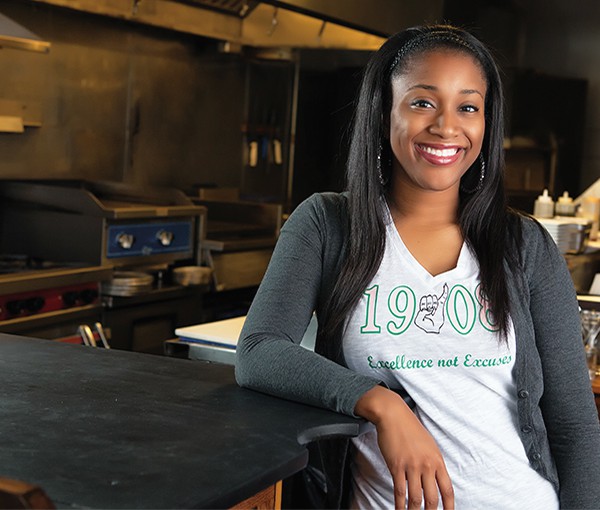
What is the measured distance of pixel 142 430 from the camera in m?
1.25

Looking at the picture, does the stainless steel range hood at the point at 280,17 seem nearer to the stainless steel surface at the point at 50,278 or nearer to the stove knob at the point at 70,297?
the stainless steel surface at the point at 50,278

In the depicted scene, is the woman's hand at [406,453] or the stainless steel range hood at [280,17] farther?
the stainless steel range hood at [280,17]

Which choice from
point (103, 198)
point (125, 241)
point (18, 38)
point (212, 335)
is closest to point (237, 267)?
point (103, 198)

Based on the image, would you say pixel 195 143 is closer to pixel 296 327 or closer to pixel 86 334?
pixel 86 334

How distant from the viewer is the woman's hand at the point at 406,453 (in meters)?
1.37

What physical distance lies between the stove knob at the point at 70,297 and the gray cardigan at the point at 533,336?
2.75 m

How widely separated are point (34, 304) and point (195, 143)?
231 centimetres

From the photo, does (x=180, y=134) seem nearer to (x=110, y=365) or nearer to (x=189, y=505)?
(x=110, y=365)

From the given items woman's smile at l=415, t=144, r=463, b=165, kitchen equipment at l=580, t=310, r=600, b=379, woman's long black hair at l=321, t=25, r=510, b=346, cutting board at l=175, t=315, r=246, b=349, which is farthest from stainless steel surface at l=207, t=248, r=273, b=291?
woman's smile at l=415, t=144, r=463, b=165

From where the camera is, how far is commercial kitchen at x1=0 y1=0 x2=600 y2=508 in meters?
4.40

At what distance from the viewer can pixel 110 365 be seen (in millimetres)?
1613

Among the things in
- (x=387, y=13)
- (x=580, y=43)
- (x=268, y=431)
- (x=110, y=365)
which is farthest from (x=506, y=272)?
(x=580, y=43)

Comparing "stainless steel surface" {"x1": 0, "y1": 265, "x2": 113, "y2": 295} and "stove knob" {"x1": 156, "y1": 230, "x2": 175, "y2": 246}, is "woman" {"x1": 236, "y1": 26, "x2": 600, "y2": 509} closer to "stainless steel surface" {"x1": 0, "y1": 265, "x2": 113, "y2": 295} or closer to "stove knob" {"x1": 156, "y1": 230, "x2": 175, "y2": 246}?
"stainless steel surface" {"x1": 0, "y1": 265, "x2": 113, "y2": 295}

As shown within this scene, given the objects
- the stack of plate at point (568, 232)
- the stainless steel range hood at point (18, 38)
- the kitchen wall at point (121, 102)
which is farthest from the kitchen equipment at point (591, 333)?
the kitchen wall at point (121, 102)
